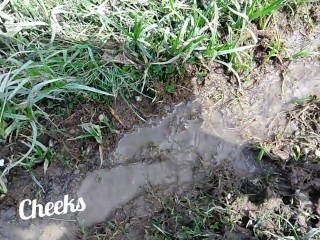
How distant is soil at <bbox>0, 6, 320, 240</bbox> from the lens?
2033mm

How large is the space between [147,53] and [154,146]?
15.6 inches

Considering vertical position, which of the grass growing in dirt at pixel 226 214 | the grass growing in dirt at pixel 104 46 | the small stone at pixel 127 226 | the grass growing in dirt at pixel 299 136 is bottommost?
the small stone at pixel 127 226

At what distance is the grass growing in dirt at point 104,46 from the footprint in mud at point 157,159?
18 centimetres

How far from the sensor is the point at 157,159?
2.11m

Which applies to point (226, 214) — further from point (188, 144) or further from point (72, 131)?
point (72, 131)

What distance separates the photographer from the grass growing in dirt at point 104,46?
6.75 feet

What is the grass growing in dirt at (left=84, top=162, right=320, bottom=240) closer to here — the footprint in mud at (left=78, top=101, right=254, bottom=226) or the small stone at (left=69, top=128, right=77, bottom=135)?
the footprint in mud at (left=78, top=101, right=254, bottom=226)

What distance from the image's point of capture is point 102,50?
217cm

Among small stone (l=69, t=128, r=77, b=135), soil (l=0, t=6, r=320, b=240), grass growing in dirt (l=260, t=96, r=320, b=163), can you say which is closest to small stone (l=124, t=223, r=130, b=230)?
soil (l=0, t=6, r=320, b=240)

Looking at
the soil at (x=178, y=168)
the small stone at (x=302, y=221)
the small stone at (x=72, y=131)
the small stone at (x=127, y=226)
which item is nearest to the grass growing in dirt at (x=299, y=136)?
the soil at (x=178, y=168)

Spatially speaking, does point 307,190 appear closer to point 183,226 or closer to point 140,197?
point 183,226

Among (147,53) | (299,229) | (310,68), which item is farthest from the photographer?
(310,68)

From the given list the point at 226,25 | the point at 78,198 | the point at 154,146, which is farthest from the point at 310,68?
the point at 78,198

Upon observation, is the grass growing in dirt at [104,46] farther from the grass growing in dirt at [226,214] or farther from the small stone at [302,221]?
the small stone at [302,221]
